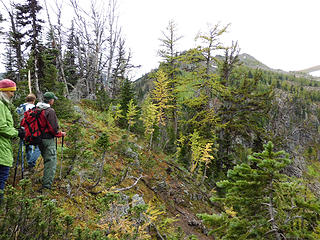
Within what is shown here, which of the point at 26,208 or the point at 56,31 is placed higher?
the point at 56,31

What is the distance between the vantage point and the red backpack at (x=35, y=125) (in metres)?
3.46

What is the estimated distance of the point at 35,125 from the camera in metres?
3.49

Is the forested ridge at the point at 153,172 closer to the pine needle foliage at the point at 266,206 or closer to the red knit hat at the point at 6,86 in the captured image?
the pine needle foliage at the point at 266,206

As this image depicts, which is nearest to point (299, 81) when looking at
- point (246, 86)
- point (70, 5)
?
point (246, 86)

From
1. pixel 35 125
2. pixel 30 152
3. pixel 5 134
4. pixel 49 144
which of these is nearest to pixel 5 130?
pixel 5 134

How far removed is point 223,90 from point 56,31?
17.2 meters

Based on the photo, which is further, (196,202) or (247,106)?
(247,106)

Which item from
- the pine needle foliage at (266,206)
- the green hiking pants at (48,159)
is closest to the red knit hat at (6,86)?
the green hiking pants at (48,159)

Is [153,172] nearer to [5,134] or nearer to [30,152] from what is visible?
[30,152]

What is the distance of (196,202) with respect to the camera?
9.55m

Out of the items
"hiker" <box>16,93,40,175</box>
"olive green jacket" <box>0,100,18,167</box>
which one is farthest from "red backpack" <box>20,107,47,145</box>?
"hiker" <box>16,93,40,175</box>

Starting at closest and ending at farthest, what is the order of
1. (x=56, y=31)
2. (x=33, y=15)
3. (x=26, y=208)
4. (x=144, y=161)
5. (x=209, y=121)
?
(x=26, y=208)
(x=144, y=161)
(x=33, y=15)
(x=209, y=121)
(x=56, y=31)

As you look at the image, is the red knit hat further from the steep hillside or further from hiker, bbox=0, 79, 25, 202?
the steep hillside

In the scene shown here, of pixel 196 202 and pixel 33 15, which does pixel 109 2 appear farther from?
pixel 196 202
